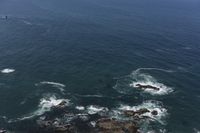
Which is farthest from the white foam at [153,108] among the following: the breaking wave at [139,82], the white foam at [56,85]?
the white foam at [56,85]

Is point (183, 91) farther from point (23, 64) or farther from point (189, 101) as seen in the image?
point (23, 64)

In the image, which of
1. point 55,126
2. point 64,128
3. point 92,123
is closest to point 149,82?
point 92,123

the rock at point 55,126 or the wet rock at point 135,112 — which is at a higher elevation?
the wet rock at point 135,112

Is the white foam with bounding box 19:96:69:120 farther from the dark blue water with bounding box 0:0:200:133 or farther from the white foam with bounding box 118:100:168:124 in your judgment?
the white foam with bounding box 118:100:168:124

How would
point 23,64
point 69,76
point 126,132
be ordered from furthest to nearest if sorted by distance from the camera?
point 23,64 → point 69,76 → point 126,132

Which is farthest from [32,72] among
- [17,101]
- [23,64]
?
[17,101]

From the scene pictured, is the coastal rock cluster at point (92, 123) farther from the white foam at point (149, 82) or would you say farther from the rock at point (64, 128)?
the white foam at point (149, 82)

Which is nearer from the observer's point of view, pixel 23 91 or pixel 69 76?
pixel 23 91
